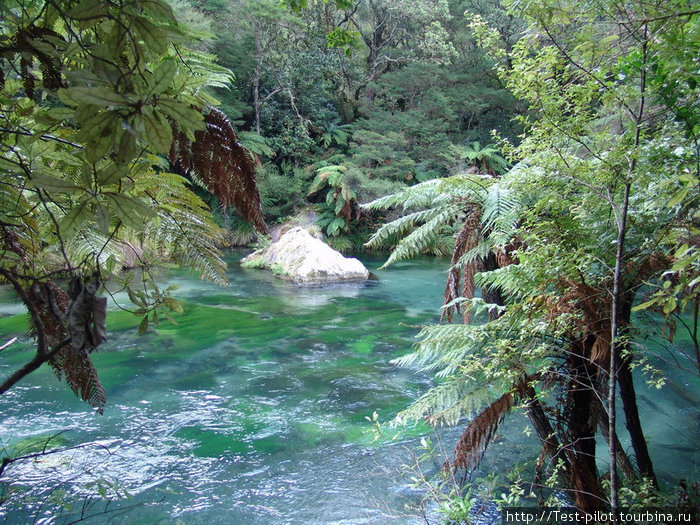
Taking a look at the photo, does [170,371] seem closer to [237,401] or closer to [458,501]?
[237,401]

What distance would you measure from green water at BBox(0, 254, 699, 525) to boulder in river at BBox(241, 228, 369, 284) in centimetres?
333

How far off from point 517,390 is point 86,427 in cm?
329

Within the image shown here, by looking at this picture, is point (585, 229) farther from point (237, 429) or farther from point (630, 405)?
point (237, 429)

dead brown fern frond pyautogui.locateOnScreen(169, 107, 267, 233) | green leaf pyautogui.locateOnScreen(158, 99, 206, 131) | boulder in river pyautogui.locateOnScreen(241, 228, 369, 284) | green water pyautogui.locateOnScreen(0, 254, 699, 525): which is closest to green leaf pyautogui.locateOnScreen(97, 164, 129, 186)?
green leaf pyautogui.locateOnScreen(158, 99, 206, 131)

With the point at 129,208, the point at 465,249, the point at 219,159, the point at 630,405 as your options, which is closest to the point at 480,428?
the point at 630,405

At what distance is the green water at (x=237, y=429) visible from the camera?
263 centimetres

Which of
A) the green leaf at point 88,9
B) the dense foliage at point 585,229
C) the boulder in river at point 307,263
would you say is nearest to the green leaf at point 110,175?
the green leaf at point 88,9

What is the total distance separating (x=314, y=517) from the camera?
253 cm

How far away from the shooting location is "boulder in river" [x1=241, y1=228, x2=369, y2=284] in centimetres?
986

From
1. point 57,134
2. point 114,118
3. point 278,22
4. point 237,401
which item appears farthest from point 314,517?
point 278,22

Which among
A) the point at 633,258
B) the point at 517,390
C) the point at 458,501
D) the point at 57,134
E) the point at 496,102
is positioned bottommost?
the point at 458,501

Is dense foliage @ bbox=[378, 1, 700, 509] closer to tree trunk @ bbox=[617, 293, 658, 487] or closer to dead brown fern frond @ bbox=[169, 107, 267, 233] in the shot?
tree trunk @ bbox=[617, 293, 658, 487]

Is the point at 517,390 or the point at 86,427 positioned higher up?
the point at 517,390

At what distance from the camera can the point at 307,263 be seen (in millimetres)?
10047
